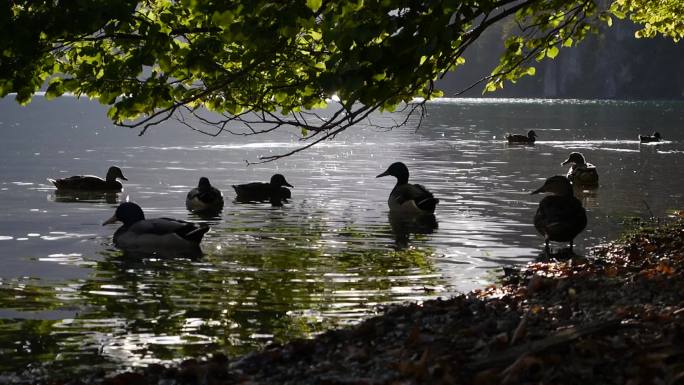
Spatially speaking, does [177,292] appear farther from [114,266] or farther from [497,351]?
[497,351]

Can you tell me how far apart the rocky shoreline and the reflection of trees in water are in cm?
127

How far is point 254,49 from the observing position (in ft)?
44.2

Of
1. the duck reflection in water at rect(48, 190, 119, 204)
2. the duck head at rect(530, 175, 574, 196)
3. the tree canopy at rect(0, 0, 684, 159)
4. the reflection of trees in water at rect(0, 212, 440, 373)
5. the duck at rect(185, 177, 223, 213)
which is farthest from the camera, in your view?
the duck reflection in water at rect(48, 190, 119, 204)

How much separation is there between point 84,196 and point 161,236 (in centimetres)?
1463

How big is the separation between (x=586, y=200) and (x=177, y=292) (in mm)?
19206

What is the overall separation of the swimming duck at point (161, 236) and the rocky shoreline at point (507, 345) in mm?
8041

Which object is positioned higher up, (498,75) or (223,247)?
(498,75)

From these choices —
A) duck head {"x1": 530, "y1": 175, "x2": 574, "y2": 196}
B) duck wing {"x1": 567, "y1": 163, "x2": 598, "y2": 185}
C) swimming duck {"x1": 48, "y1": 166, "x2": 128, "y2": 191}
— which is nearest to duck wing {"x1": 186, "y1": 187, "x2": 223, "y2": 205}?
swimming duck {"x1": 48, "y1": 166, "x2": 128, "y2": 191}

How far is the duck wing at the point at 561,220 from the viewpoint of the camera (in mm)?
20203

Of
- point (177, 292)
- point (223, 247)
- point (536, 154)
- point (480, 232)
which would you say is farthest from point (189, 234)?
point (536, 154)

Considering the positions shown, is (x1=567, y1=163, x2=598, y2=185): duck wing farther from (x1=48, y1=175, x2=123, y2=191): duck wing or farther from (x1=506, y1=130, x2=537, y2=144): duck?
(x1=506, y1=130, x2=537, y2=144): duck

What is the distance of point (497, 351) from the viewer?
29.3 ft

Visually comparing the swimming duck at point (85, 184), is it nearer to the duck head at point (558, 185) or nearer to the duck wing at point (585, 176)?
the duck wing at point (585, 176)

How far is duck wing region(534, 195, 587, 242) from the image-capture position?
2020 cm
